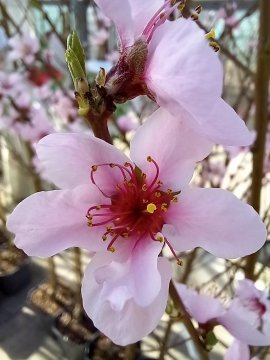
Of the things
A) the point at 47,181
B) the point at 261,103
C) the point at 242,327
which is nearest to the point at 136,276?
the point at 242,327

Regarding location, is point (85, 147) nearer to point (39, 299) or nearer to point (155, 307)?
point (155, 307)

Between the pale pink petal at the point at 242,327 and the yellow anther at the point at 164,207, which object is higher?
the yellow anther at the point at 164,207

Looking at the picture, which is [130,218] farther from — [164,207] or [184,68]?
[184,68]

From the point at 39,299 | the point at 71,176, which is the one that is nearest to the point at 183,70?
the point at 71,176

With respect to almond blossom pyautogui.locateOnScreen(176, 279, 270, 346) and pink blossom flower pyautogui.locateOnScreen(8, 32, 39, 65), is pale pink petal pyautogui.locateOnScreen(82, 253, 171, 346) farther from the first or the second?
pink blossom flower pyautogui.locateOnScreen(8, 32, 39, 65)

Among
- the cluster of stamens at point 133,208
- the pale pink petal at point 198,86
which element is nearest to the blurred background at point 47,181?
the cluster of stamens at point 133,208

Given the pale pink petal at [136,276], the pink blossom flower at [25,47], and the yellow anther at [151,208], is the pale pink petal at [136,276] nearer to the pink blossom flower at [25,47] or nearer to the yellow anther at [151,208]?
the yellow anther at [151,208]

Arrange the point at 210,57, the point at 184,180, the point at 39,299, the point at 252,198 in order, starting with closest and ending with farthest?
the point at 210,57 → the point at 184,180 → the point at 252,198 → the point at 39,299
